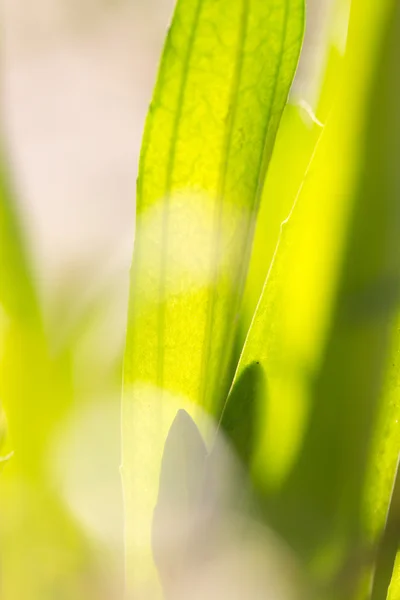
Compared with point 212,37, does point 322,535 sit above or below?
below

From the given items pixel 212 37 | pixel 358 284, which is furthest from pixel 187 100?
pixel 358 284

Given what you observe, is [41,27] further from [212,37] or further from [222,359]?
[222,359]

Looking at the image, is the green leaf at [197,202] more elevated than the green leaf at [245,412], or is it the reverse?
the green leaf at [197,202]

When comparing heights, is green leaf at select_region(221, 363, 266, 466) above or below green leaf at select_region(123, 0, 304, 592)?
below

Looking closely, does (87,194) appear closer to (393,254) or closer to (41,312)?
(41,312)

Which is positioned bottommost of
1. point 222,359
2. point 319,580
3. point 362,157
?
point 319,580

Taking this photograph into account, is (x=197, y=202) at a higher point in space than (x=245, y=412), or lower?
higher
